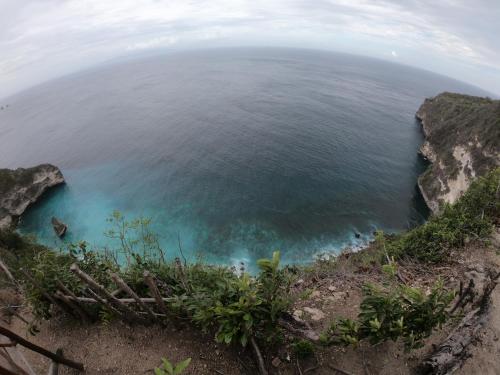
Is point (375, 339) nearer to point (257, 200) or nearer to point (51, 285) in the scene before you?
point (51, 285)

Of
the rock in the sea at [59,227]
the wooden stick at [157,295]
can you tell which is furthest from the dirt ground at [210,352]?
the rock in the sea at [59,227]

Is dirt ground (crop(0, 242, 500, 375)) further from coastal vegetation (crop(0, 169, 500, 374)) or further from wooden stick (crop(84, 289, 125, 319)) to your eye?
wooden stick (crop(84, 289, 125, 319))

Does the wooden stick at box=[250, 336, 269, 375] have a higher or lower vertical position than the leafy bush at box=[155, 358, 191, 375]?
lower

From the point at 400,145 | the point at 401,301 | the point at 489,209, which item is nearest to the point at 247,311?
the point at 401,301

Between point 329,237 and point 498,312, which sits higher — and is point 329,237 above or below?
below

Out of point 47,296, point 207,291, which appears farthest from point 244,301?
point 47,296

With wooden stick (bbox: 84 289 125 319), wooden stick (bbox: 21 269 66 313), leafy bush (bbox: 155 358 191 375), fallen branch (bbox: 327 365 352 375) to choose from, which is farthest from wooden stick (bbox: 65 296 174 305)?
fallen branch (bbox: 327 365 352 375)
